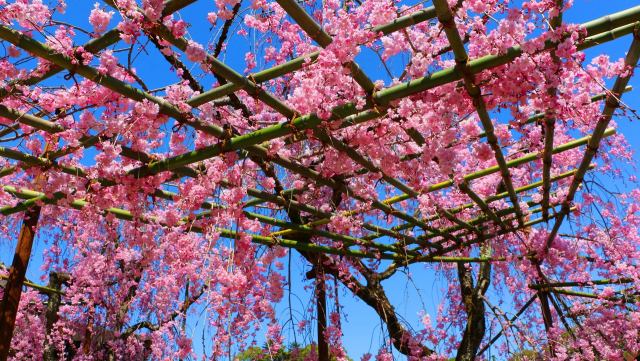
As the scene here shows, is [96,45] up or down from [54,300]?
down

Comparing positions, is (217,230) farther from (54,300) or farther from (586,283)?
(54,300)

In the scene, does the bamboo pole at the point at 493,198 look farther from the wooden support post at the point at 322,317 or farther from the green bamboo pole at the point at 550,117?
the wooden support post at the point at 322,317

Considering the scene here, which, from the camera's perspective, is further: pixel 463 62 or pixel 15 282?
pixel 15 282

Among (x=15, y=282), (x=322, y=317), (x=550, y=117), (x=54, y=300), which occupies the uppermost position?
(x=54, y=300)

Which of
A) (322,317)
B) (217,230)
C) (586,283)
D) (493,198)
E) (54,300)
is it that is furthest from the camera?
(54,300)

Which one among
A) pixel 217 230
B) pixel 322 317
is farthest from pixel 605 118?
pixel 322 317

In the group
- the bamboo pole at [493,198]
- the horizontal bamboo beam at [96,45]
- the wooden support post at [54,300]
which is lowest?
the horizontal bamboo beam at [96,45]

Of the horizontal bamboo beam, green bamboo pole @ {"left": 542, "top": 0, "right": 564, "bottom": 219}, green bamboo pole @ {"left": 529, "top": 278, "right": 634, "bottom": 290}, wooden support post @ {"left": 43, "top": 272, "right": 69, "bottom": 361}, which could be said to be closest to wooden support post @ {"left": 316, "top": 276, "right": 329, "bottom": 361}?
green bamboo pole @ {"left": 542, "top": 0, "right": 564, "bottom": 219}

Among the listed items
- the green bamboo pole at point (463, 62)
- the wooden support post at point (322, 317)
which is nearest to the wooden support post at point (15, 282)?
the wooden support post at point (322, 317)

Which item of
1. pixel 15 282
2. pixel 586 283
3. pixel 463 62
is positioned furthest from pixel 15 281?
pixel 586 283

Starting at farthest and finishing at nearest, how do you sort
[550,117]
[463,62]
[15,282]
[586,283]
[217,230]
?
[586,283], [15,282], [217,230], [550,117], [463,62]

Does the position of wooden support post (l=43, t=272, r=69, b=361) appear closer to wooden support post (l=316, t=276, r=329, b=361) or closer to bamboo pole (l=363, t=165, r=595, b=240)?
wooden support post (l=316, t=276, r=329, b=361)

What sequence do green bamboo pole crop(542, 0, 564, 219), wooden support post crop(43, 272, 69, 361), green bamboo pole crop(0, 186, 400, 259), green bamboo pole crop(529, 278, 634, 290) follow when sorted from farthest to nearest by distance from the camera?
wooden support post crop(43, 272, 69, 361) < green bamboo pole crop(529, 278, 634, 290) < green bamboo pole crop(0, 186, 400, 259) < green bamboo pole crop(542, 0, 564, 219)

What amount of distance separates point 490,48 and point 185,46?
43.8 inches
